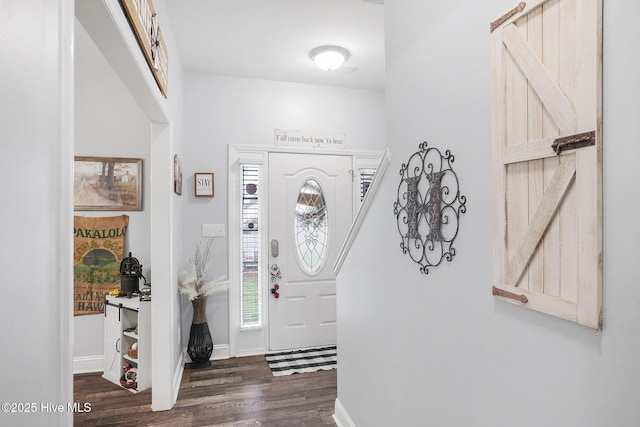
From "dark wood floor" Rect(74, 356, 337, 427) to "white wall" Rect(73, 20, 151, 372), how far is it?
0.32m

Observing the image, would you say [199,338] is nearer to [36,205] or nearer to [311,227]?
[311,227]

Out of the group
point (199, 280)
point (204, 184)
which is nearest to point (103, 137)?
point (204, 184)

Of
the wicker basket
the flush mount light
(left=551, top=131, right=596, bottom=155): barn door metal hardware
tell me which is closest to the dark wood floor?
the wicker basket

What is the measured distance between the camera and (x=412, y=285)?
1.52 meters

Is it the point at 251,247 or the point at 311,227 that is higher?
the point at 311,227

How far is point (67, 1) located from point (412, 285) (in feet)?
4.60

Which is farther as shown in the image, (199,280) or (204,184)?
(204,184)

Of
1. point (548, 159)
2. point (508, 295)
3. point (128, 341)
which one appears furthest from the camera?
point (128, 341)

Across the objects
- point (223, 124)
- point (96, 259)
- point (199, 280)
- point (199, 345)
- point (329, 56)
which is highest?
point (329, 56)

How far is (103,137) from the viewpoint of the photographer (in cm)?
342

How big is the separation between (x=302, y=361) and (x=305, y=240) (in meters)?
1.20

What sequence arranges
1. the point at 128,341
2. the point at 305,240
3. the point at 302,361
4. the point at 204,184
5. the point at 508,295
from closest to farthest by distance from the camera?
the point at 508,295, the point at 128,341, the point at 302,361, the point at 204,184, the point at 305,240

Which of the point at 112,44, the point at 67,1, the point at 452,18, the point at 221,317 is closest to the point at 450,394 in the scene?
the point at 452,18

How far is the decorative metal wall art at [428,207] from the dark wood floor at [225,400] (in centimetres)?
159
